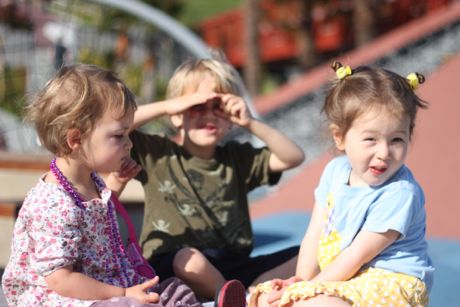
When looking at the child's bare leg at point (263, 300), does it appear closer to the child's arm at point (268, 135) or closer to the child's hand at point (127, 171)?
the child's hand at point (127, 171)

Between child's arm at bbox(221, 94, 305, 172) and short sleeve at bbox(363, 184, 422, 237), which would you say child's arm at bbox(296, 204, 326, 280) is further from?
child's arm at bbox(221, 94, 305, 172)

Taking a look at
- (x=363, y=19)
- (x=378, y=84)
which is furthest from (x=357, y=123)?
(x=363, y=19)

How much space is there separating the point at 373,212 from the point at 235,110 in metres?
0.99

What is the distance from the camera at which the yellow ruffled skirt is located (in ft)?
8.52

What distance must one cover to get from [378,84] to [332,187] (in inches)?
18.3

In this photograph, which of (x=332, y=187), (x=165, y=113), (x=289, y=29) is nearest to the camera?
(x=332, y=187)

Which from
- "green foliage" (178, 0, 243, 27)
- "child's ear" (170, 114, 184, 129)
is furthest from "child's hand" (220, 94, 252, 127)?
"green foliage" (178, 0, 243, 27)

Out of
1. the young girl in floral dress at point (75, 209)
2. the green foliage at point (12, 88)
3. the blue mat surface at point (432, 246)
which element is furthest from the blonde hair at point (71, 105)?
the green foliage at point (12, 88)

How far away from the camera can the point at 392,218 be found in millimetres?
2711

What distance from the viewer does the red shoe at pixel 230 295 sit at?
2.76 meters

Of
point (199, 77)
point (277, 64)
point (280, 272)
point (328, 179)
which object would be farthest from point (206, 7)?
point (328, 179)

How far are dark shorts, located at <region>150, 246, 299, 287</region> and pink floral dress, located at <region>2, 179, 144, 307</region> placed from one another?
723mm

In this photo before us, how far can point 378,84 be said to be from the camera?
281 centimetres

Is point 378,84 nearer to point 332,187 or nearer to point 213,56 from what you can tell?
point 332,187
